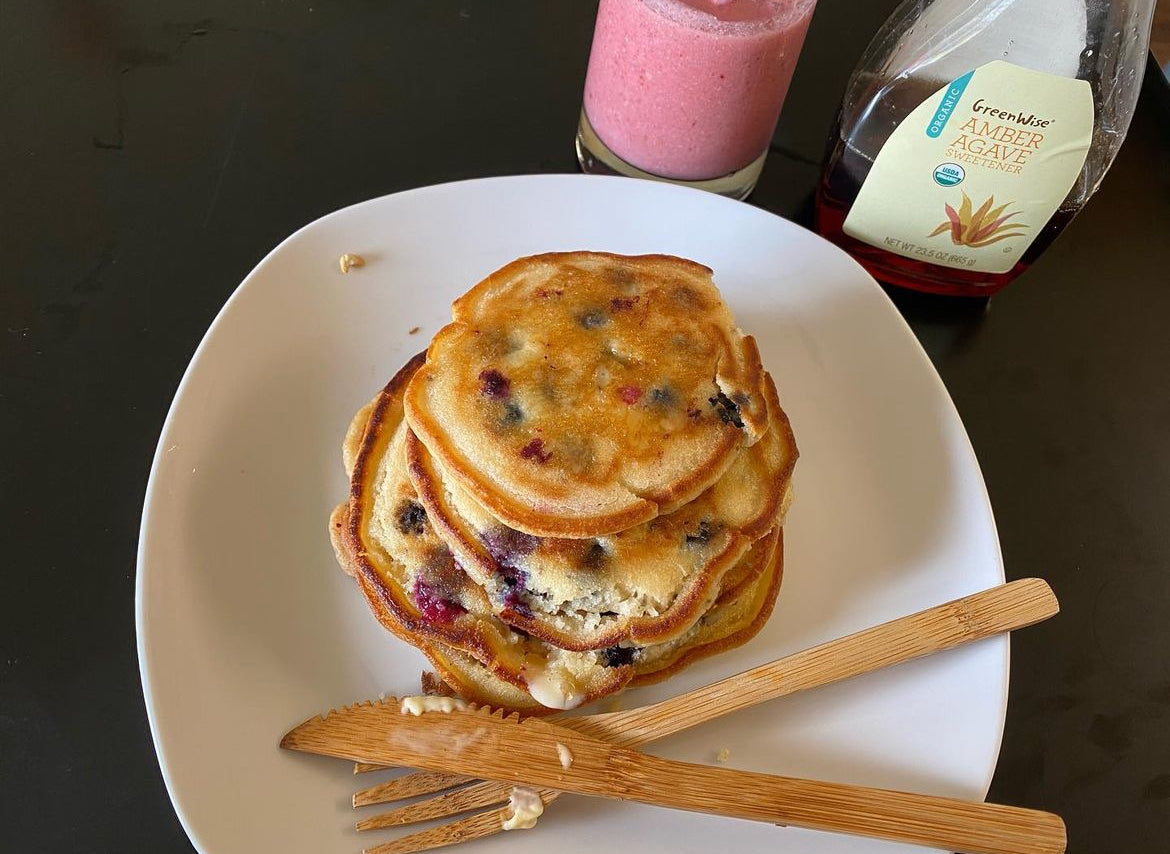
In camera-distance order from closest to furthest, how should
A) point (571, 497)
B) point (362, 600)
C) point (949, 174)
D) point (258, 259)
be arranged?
point (571, 497)
point (362, 600)
point (949, 174)
point (258, 259)

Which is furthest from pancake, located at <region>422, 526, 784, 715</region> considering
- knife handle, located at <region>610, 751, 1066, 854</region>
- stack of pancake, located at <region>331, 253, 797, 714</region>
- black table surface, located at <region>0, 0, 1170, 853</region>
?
black table surface, located at <region>0, 0, 1170, 853</region>

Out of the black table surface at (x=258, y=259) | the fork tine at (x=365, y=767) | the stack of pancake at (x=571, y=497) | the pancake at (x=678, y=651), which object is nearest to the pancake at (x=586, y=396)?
the stack of pancake at (x=571, y=497)

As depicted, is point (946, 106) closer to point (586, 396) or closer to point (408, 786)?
point (586, 396)

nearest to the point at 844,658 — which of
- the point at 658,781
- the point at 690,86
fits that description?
the point at 658,781

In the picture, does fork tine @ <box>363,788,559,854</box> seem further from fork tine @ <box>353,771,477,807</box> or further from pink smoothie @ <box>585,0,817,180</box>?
pink smoothie @ <box>585,0,817,180</box>

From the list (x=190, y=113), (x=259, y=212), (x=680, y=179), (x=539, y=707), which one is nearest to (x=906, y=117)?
(x=680, y=179)

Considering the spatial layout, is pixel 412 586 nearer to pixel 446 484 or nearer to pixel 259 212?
pixel 446 484

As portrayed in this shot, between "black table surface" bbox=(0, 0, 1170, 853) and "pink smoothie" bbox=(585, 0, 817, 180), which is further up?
"pink smoothie" bbox=(585, 0, 817, 180)
